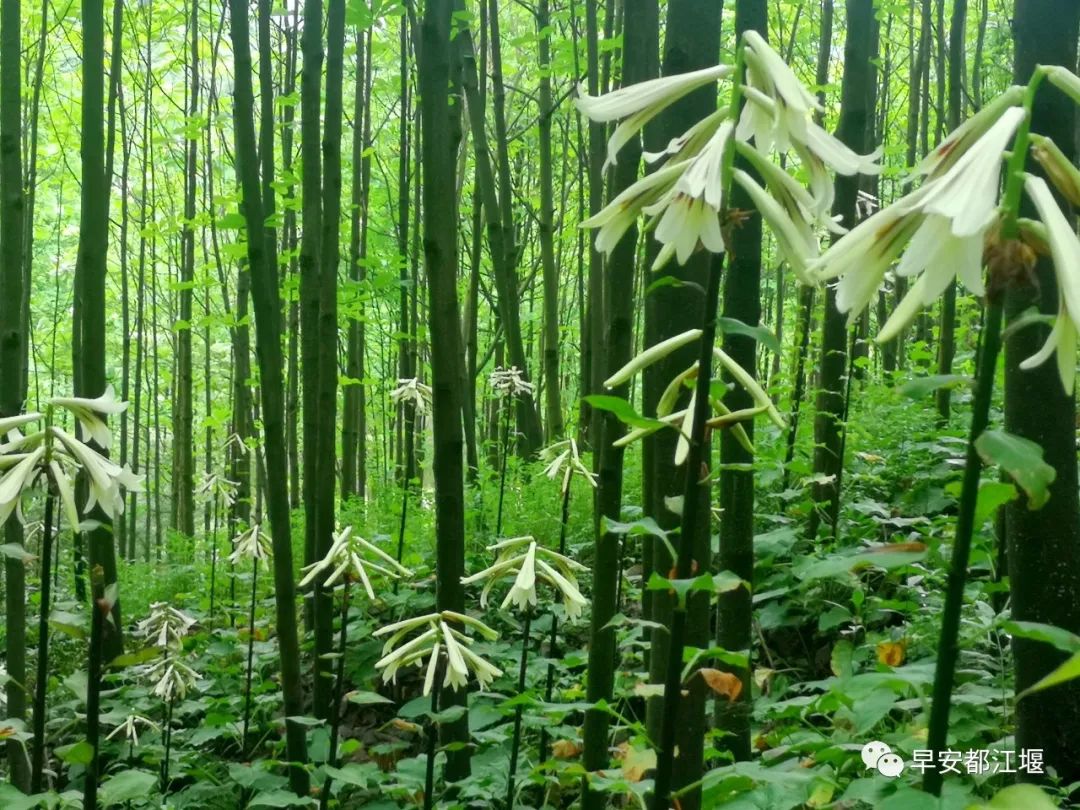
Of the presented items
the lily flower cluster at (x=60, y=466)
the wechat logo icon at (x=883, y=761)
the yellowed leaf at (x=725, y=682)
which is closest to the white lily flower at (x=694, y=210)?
the yellowed leaf at (x=725, y=682)

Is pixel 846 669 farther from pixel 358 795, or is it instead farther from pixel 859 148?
pixel 859 148

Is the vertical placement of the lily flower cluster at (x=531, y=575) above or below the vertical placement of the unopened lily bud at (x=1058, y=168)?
below

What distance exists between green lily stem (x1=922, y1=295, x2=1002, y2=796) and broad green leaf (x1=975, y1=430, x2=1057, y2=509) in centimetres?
2

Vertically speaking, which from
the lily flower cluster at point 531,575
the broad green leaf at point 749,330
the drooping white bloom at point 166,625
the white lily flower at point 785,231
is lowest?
the drooping white bloom at point 166,625

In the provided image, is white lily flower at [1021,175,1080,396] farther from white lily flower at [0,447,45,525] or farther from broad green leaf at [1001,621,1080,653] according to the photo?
white lily flower at [0,447,45,525]

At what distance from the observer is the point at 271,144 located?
475 cm

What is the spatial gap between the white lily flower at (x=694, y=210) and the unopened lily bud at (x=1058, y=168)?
1.09 feet

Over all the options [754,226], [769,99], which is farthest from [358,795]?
[769,99]

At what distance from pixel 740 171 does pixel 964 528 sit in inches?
19.5

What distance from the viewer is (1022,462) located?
0.81 metres

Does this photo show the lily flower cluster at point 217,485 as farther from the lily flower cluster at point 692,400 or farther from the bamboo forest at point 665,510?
the lily flower cluster at point 692,400

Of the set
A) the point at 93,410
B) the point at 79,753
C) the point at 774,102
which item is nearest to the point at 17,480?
the point at 93,410

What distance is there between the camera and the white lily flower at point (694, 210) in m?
1.09

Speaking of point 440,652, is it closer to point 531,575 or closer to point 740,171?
point 531,575
